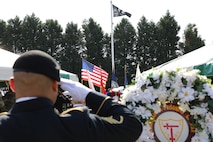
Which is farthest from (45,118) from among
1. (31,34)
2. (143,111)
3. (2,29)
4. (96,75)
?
(2,29)

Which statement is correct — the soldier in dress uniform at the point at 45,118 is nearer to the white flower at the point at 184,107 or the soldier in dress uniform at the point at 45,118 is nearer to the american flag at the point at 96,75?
the white flower at the point at 184,107

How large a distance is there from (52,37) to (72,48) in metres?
2.64

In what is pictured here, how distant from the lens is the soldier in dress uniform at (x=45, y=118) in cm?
138

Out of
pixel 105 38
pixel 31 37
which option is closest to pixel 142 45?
pixel 105 38

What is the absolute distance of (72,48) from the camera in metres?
38.2

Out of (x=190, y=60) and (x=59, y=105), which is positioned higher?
(x=190, y=60)

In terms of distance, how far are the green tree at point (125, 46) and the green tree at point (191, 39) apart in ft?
20.3

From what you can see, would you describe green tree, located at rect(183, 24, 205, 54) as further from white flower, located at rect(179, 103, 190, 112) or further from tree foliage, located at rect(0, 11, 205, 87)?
white flower, located at rect(179, 103, 190, 112)

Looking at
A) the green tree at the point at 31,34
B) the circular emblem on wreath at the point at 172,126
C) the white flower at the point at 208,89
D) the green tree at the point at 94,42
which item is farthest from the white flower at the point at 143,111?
the green tree at the point at 31,34

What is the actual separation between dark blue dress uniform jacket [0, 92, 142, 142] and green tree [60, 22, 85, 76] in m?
35.8

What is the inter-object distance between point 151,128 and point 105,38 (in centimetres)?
3488

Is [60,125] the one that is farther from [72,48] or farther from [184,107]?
[72,48]

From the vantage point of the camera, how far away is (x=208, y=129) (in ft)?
12.4

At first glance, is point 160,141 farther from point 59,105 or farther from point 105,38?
point 105,38
